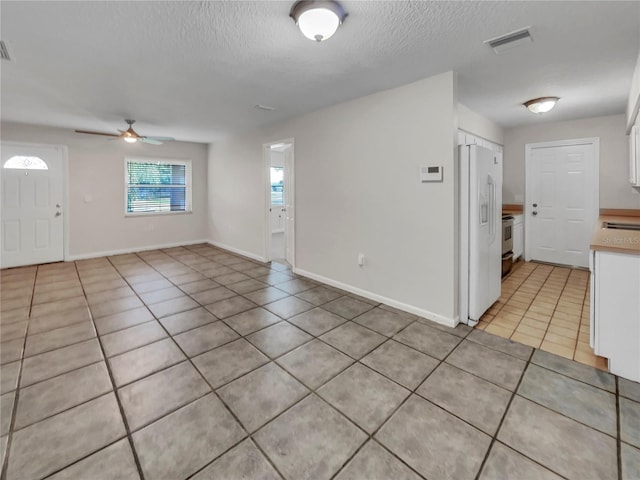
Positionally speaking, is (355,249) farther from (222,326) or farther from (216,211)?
(216,211)

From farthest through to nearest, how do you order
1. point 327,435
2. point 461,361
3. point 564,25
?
point 461,361, point 564,25, point 327,435

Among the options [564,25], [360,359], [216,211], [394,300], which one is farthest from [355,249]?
[216,211]

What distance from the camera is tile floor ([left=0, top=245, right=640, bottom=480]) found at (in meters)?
1.46

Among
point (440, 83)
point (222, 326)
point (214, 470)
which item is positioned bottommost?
point (214, 470)

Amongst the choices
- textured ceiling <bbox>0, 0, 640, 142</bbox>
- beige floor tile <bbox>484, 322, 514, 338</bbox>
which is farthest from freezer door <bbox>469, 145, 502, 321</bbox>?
textured ceiling <bbox>0, 0, 640, 142</bbox>

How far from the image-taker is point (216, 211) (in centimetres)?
685

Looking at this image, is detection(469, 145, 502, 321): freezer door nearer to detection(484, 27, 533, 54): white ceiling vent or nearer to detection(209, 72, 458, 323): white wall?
detection(209, 72, 458, 323): white wall

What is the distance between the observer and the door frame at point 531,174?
4520mm

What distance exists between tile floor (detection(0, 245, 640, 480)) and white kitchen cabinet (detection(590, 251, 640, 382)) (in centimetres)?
17

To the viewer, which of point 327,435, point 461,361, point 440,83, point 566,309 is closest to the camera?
point 327,435

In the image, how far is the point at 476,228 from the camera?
2.84 meters

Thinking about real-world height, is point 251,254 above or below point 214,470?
above

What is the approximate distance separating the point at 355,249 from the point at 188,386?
2356mm

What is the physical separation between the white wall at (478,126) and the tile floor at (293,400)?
8.61 feet
